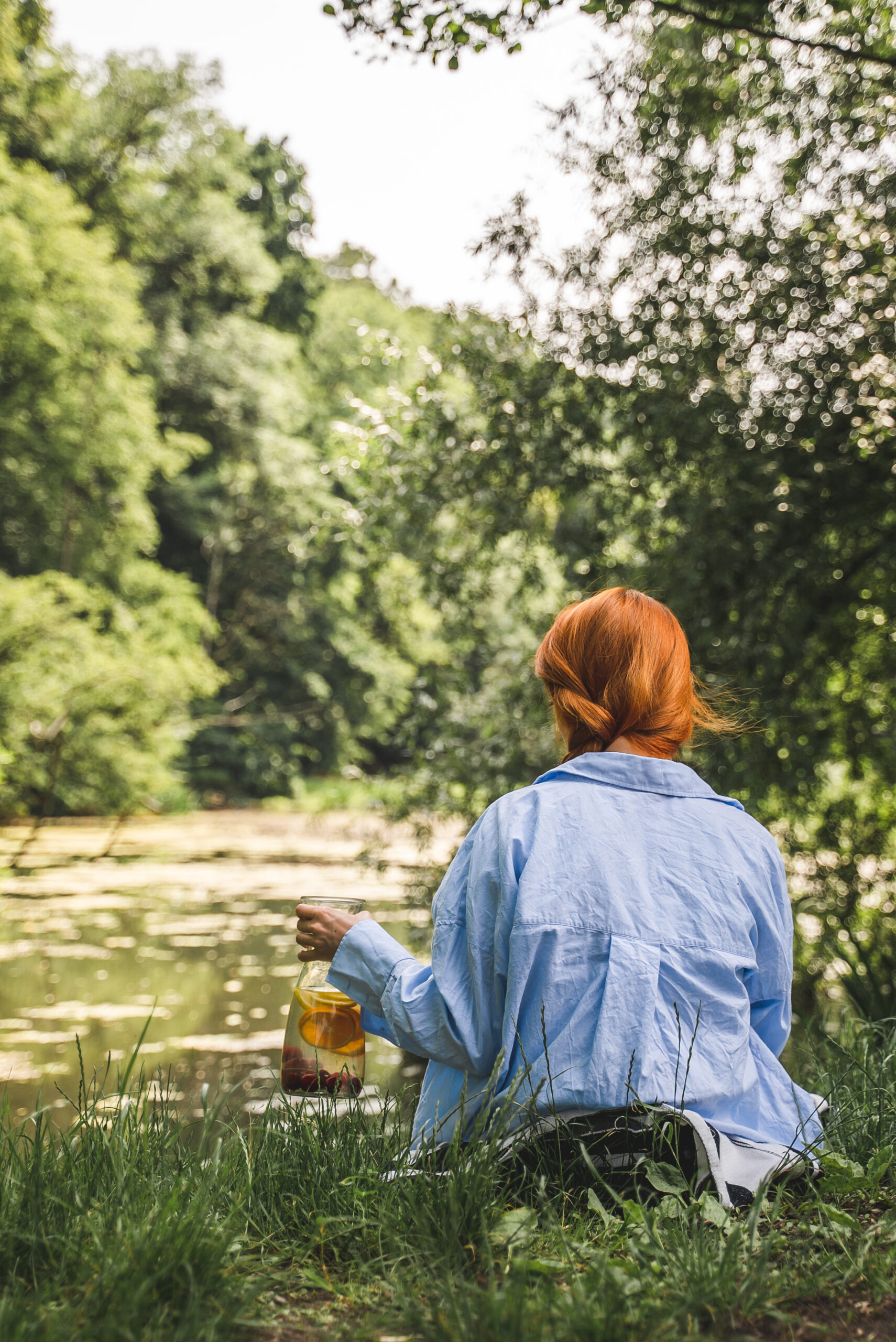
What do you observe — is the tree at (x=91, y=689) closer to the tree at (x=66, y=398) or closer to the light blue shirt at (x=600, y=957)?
the tree at (x=66, y=398)

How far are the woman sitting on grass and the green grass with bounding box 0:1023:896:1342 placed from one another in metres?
0.16

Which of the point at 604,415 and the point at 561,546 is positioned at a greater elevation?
the point at 604,415

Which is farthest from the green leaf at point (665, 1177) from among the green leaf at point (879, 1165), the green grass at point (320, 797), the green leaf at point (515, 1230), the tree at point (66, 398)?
the green grass at point (320, 797)

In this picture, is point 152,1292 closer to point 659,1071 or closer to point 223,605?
point 659,1071

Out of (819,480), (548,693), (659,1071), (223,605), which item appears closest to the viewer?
(659,1071)

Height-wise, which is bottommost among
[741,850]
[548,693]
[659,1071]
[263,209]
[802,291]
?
[659,1071]

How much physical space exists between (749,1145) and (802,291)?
14.5 feet

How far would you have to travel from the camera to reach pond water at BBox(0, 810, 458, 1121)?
579cm

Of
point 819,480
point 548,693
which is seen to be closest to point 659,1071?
point 548,693

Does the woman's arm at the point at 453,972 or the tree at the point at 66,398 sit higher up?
the tree at the point at 66,398

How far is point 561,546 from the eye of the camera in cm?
603

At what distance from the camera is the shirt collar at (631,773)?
5.74 feet

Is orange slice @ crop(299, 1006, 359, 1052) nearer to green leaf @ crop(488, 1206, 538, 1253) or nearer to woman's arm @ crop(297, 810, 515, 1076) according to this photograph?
woman's arm @ crop(297, 810, 515, 1076)

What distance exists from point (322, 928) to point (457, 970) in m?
0.27
